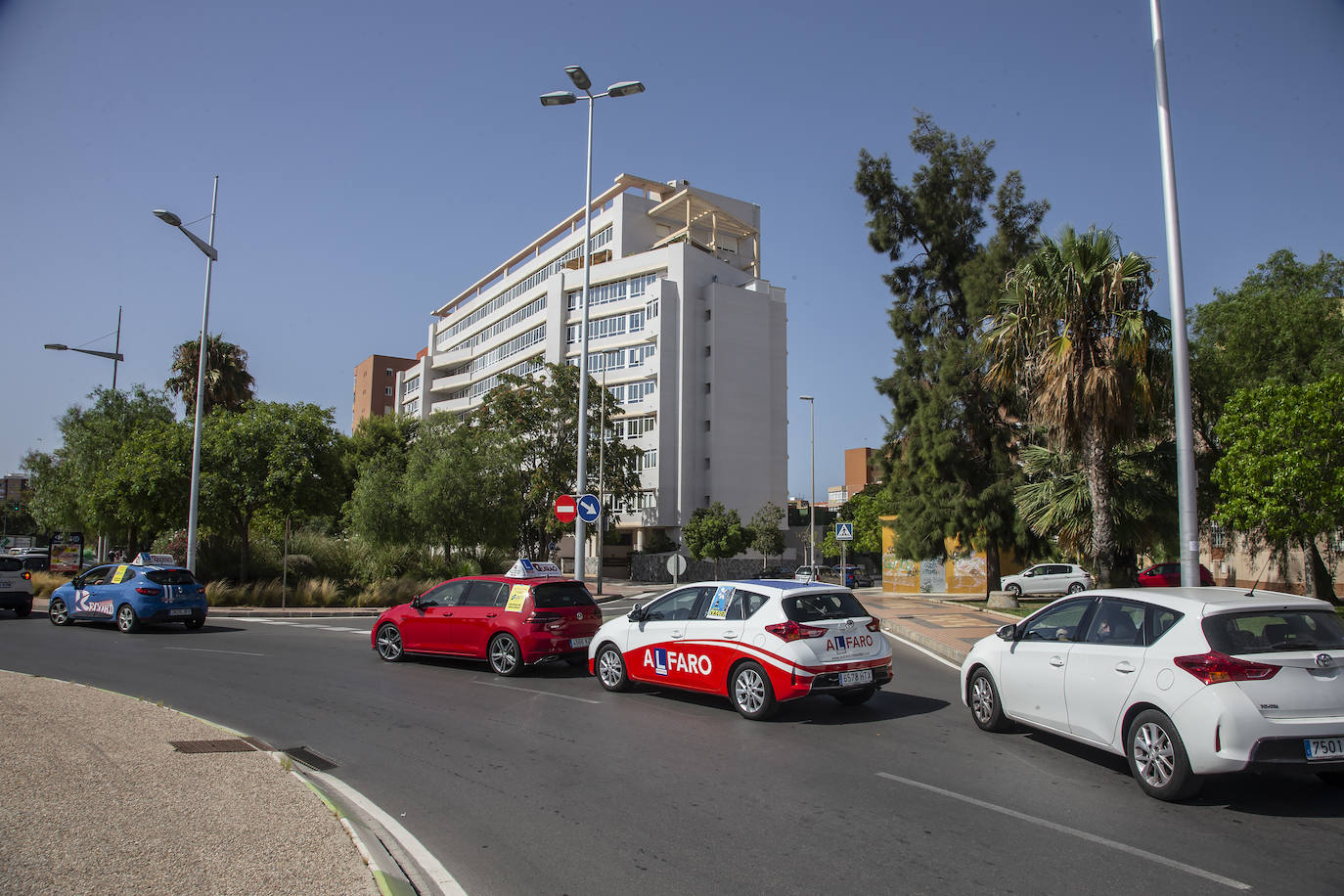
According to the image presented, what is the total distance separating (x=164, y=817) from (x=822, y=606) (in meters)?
6.40

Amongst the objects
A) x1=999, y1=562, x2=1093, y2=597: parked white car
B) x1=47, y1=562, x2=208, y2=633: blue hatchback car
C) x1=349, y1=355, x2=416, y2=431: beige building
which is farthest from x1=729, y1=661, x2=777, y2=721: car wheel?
x1=349, y1=355, x2=416, y2=431: beige building

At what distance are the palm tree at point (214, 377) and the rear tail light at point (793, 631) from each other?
38.0 metres

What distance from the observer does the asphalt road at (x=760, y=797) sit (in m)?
4.81

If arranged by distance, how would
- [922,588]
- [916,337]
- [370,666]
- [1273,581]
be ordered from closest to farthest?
[370,666]
[1273,581]
[916,337]
[922,588]

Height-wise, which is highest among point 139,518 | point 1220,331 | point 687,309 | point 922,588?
point 687,309

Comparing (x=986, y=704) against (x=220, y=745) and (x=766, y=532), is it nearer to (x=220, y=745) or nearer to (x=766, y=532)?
(x=220, y=745)

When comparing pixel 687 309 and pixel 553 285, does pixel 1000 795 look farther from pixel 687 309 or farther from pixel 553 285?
pixel 553 285

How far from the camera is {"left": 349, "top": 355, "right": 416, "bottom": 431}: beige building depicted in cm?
10812

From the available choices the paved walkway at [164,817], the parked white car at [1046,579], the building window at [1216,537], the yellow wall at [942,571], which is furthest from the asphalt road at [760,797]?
the yellow wall at [942,571]

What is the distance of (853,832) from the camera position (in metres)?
5.50

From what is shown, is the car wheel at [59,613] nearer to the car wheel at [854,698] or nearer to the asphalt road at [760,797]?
the asphalt road at [760,797]

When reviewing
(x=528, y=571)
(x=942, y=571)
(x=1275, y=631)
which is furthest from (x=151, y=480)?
(x=942, y=571)

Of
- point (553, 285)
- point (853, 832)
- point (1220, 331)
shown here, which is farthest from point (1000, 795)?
point (553, 285)

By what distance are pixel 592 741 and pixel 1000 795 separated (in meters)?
3.73
